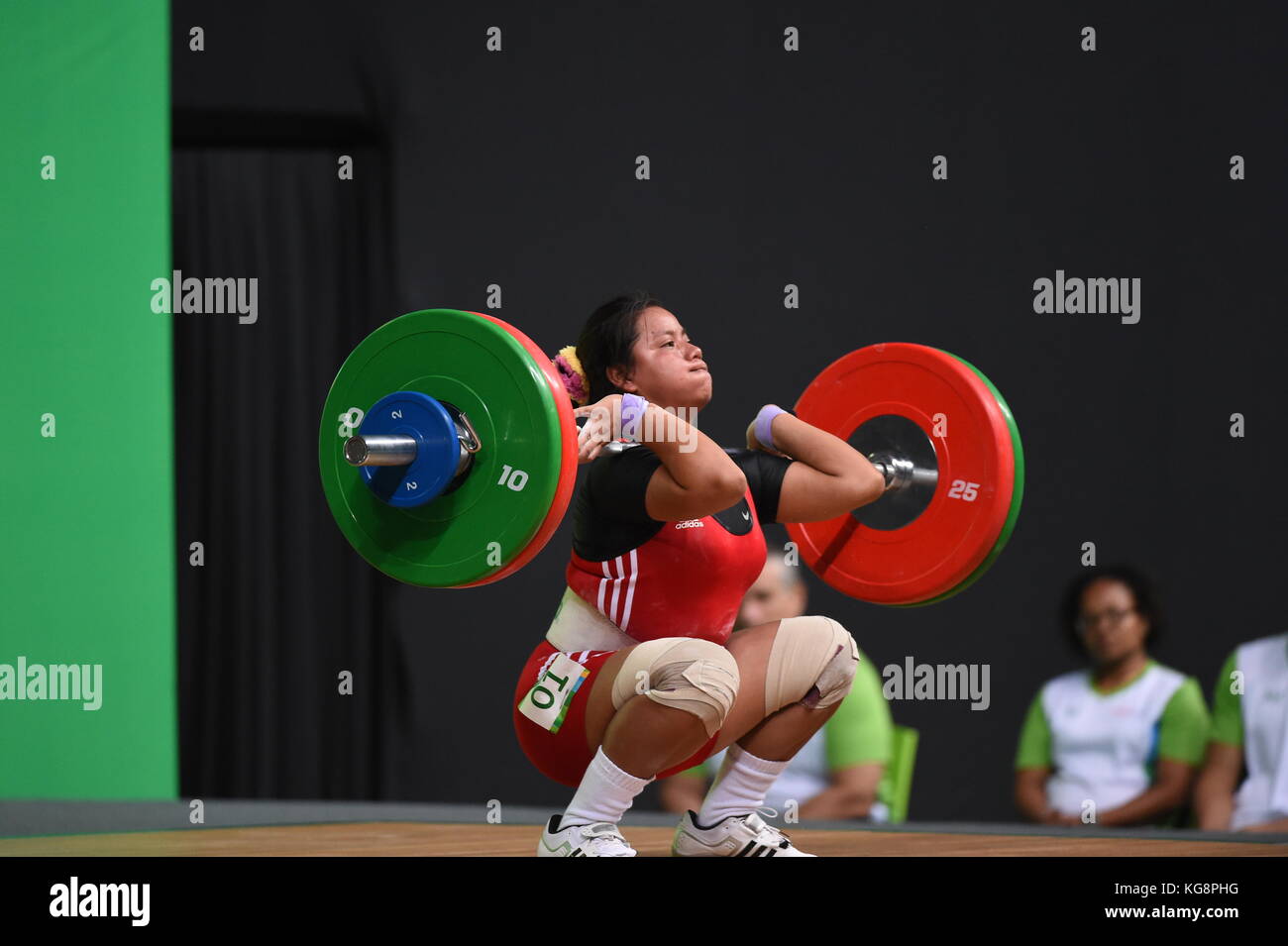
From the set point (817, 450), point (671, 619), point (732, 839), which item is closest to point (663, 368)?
point (817, 450)

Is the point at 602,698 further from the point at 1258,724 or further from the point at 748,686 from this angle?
the point at 1258,724

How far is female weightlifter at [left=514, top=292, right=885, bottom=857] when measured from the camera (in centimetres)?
242

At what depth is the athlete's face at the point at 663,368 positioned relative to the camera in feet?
8.76

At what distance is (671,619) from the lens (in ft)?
8.46

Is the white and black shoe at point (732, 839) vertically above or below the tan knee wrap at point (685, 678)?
below

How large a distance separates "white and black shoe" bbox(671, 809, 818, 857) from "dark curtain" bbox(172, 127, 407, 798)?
1.85 meters

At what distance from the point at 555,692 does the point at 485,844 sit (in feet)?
2.38

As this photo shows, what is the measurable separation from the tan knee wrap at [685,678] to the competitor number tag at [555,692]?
0.11m

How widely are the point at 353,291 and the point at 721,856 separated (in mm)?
2375

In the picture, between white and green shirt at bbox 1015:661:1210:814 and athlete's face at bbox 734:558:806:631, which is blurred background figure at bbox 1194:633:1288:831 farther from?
athlete's face at bbox 734:558:806:631

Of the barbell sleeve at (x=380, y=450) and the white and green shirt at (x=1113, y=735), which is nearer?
the barbell sleeve at (x=380, y=450)

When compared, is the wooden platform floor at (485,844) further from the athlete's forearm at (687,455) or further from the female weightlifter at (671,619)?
the athlete's forearm at (687,455)

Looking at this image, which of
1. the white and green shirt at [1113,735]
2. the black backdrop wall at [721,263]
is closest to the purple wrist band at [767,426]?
the white and green shirt at [1113,735]

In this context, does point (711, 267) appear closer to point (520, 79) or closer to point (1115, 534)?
point (520, 79)
